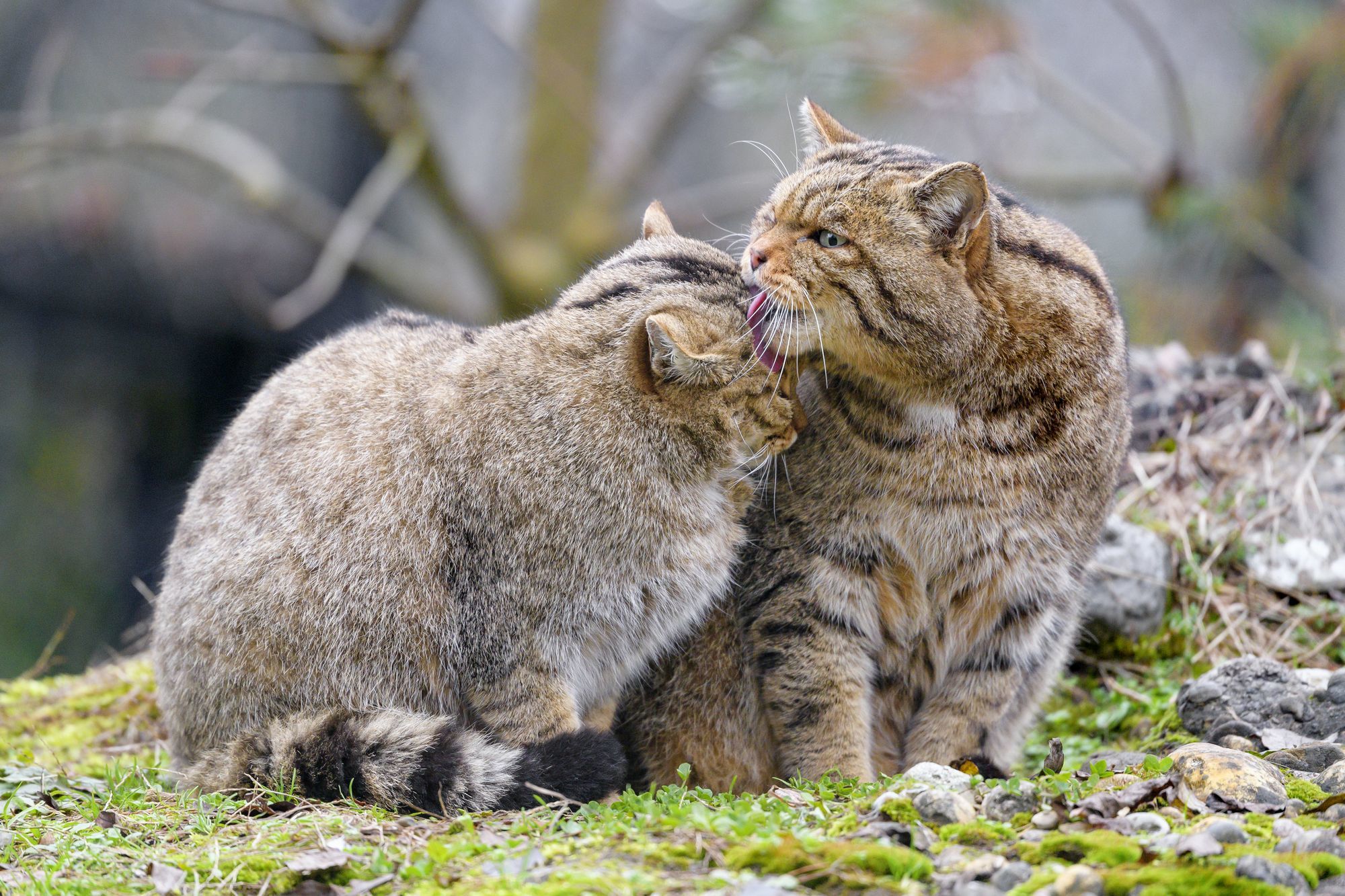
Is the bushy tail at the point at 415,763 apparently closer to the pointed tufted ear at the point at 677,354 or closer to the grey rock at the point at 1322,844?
the pointed tufted ear at the point at 677,354

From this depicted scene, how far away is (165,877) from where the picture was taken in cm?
296

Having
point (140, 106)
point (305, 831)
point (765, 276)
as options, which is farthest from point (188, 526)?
point (140, 106)

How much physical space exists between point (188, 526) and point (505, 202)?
28.4 ft

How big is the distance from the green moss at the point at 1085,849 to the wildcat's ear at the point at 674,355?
6.16ft

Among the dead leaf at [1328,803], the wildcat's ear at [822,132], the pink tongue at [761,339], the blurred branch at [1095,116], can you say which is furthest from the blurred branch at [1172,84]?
the dead leaf at [1328,803]

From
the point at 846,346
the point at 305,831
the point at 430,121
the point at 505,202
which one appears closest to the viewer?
the point at 305,831

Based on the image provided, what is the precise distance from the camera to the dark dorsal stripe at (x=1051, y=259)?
406 cm

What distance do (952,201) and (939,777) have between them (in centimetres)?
185

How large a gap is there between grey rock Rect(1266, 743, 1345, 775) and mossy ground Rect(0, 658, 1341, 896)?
57 cm

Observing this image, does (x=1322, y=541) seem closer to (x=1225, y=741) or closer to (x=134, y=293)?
(x=1225, y=741)

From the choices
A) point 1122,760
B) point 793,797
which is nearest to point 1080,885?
point 793,797

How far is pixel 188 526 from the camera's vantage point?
4484 millimetres

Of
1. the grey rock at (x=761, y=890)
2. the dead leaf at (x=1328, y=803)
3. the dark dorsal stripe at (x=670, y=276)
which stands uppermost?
the dark dorsal stripe at (x=670, y=276)

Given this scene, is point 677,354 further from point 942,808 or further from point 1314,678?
point 1314,678
